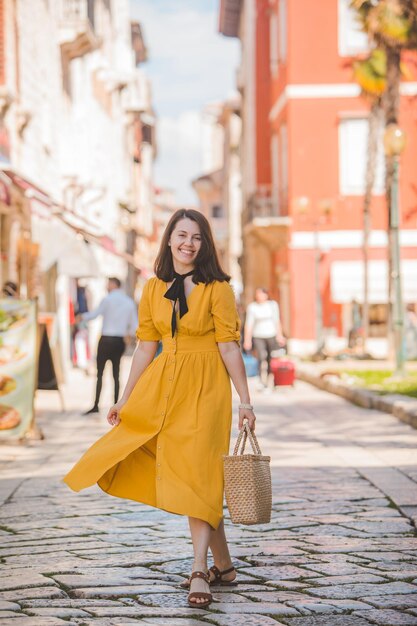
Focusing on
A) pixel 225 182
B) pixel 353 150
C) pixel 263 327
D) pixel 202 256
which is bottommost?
pixel 263 327

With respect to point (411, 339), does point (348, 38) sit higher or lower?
higher

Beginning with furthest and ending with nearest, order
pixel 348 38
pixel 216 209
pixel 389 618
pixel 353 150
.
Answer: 1. pixel 216 209
2. pixel 348 38
3. pixel 353 150
4. pixel 389 618

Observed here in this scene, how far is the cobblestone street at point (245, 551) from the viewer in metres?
5.31

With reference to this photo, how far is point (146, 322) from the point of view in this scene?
19.5 feet

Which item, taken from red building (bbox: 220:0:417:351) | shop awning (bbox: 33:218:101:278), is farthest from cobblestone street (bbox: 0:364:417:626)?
red building (bbox: 220:0:417:351)

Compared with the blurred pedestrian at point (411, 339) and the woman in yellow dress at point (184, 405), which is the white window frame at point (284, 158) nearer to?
the blurred pedestrian at point (411, 339)

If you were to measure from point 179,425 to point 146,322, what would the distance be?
0.56 m

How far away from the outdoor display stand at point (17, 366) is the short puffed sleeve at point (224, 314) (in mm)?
6527

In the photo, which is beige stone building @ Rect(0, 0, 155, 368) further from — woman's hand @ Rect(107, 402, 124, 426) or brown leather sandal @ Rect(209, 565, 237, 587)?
brown leather sandal @ Rect(209, 565, 237, 587)

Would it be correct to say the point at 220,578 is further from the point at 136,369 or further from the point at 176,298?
the point at 176,298

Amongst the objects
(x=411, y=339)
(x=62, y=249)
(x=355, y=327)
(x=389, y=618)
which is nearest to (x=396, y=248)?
(x=62, y=249)

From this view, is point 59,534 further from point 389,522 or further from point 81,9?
point 81,9

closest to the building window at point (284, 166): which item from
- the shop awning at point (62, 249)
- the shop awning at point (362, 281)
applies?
the shop awning at point (362, 281)

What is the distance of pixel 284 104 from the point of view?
36.5m
